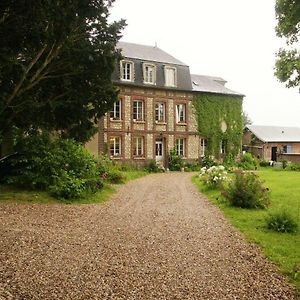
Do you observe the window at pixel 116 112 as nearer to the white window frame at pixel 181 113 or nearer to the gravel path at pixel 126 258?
the white window frame at pixel 181 113

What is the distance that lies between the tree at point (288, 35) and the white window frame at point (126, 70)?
16432mm

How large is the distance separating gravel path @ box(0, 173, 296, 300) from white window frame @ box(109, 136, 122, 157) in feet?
55.1

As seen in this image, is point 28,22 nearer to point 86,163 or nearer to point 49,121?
point 49,121

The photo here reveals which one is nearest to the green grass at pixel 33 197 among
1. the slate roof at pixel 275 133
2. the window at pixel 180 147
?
the window at pixel 180 147

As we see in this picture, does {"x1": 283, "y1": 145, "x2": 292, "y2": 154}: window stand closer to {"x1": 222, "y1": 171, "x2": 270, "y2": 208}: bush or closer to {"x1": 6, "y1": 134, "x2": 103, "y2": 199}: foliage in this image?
{"x1": 222, "y1": 171, "x2": 270, "y2": 208}: bush

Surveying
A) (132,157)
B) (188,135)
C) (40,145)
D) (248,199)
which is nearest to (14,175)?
(40,145)

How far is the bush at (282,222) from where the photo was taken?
7930mm

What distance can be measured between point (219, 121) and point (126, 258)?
86.4ft

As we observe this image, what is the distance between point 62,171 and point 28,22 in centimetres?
556

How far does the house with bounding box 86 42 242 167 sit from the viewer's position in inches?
1046

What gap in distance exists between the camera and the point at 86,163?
1353cm

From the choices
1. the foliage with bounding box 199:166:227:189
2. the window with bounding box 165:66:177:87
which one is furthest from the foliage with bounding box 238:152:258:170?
the foliage with bounding box 199:166:227:189

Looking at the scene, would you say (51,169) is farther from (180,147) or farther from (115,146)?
(180,147)

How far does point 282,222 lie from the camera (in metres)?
8.03
